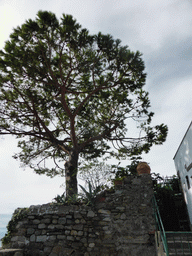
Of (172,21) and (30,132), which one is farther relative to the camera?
(30,132)

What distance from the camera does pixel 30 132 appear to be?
820 centimetres

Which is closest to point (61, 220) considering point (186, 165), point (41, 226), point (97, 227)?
point (41, 226)

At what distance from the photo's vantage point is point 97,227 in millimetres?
5375

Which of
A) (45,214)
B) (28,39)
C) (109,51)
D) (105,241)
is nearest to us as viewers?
(105,241)

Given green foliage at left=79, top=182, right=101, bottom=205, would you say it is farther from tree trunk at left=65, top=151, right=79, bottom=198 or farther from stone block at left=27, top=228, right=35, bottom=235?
stone block at left=27, top=228, right=35, bottom=235

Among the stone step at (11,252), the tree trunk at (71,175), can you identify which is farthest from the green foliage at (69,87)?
the stone step at (11,252)

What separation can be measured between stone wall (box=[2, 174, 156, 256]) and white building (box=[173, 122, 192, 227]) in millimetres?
1515

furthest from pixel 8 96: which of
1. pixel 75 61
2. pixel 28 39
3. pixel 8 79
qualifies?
pixel 75 61

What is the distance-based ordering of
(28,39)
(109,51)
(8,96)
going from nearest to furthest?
(28,39)
(109,51)
(8,96)

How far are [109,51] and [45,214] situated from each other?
19.5 ft

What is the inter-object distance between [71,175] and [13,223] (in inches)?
99.9

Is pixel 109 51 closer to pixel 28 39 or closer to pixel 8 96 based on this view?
pixel 28 39

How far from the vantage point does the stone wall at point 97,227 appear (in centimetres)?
509

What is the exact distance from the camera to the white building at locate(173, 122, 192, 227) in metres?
6.10
